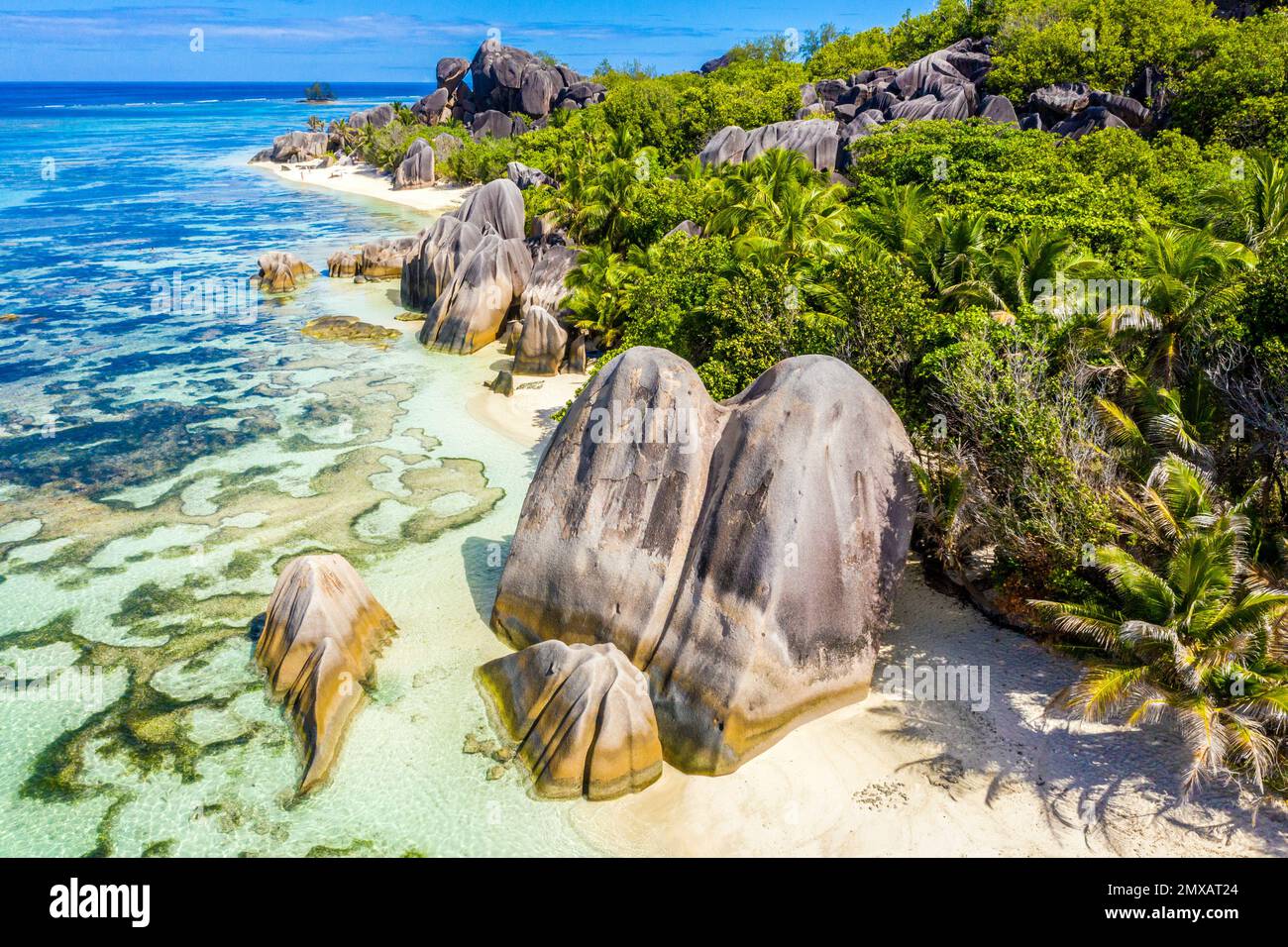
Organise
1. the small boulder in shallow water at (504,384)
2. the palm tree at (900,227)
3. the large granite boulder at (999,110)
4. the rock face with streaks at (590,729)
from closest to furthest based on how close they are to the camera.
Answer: the rock face with streaks at (590,729)
the palm tree at (900,227)
the small boulder in shallow water at (504,384)
the large granite boulder at (999,110)

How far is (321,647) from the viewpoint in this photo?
13.7 metres

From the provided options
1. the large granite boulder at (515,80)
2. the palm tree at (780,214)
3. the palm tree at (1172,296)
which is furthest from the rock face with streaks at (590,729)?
the large granite boulder at (515,80)

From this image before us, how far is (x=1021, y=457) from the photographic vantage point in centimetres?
1309

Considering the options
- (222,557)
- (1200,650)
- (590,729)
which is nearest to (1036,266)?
(1200,650)

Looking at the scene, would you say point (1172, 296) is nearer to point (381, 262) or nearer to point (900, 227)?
point (900, 227)

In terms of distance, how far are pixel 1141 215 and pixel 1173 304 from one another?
965 cm

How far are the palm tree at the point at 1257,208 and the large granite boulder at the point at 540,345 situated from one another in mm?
17781

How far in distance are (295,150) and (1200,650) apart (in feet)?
324

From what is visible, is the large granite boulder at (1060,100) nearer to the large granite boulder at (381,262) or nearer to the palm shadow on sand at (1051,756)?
the large granite boulder at (381,262)

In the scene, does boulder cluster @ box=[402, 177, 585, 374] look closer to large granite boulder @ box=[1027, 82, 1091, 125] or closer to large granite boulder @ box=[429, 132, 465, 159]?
large granite boulder @ box=[1027, 82, 1091, 125]

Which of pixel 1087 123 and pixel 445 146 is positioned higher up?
pixel 445 146

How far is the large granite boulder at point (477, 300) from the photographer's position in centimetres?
3052

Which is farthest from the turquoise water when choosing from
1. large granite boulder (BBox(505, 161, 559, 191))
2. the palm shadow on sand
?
large granite boulder (BBox(505, 161, 559, 191))

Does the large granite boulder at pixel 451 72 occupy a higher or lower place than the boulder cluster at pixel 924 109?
higher
